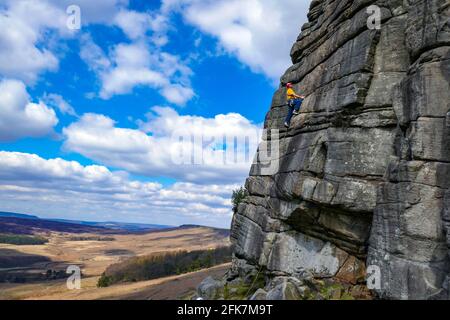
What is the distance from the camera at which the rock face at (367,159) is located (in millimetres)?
16625

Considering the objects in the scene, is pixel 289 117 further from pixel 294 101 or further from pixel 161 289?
pixel 161 289

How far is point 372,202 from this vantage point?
2011 centimetres

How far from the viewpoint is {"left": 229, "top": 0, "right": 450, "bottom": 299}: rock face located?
16625 millimetres

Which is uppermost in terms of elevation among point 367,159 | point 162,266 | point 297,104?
point 297,104

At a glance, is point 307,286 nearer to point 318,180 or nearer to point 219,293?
point 318,180

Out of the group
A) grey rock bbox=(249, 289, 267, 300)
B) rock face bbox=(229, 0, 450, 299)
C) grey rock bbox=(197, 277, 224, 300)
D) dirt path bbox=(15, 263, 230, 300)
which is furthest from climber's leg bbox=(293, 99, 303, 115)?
dirt path bbox=(15, 263, 230, 300)

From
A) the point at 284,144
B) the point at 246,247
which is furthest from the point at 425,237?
the point at 246,247

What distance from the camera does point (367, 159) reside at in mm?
20766

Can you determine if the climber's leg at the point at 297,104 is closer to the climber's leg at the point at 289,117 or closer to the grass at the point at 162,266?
the climber's leg at the point at 289,117

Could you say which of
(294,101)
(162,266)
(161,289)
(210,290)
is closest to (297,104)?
(294,101)

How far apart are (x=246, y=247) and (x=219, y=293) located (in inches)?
225

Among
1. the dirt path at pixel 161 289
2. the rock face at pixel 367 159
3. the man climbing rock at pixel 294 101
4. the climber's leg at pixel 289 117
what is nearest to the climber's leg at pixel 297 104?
the man climbing rock at pixel 294 101

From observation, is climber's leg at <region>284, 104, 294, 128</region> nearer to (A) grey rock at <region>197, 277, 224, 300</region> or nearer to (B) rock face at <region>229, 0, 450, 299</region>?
(B) rock face at <region>229, 0, 450, 299</region>
